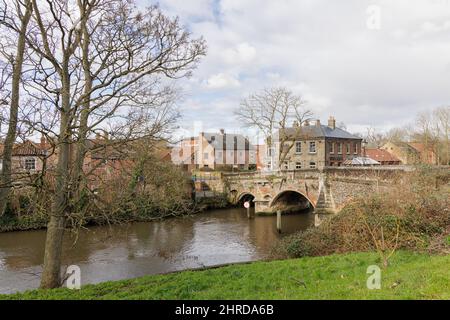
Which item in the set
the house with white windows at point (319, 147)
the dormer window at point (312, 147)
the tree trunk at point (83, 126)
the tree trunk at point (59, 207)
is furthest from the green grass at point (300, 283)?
the dormer window at point (312, 147)

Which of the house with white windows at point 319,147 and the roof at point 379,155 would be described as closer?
the house with white windows at point 319,147

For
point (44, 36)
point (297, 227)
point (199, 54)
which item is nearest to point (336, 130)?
point (297, 227)

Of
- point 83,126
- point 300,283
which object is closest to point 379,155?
point 300,283

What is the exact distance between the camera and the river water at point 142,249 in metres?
14.8

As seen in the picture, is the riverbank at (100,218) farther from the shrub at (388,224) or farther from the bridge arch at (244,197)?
the shrub at (388,224)

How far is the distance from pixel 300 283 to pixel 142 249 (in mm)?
13256

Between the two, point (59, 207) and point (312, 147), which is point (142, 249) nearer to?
point (59, 207)

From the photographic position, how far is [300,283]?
7.61 metres

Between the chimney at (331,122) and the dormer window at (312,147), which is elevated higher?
the chimney at (331,122)

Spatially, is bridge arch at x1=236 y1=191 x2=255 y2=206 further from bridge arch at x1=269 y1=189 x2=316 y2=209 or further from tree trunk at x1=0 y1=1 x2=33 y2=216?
tree trunk at x1=0 y1=1 x2=33 y2=216

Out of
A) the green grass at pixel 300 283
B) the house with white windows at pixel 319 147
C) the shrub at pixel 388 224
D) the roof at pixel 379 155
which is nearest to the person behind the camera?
the green grass at pixel 300 283

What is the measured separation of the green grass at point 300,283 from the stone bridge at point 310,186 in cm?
890

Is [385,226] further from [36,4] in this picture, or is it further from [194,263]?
[36,4]
